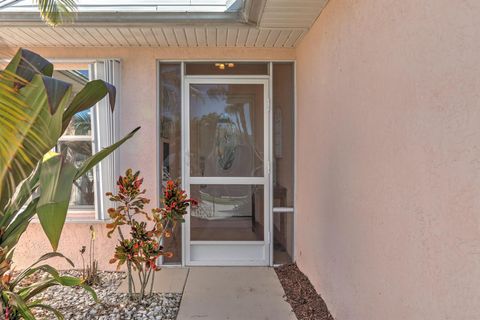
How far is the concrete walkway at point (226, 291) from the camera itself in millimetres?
3195

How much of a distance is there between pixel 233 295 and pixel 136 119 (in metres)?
2.49

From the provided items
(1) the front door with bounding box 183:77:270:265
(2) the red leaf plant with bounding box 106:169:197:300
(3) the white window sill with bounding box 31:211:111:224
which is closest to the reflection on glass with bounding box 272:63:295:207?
(1) the front door with bounding box 183:77:270:265

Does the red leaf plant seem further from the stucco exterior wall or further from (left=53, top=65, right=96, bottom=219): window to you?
(left=53, top=65, right=96, bottom=219): window

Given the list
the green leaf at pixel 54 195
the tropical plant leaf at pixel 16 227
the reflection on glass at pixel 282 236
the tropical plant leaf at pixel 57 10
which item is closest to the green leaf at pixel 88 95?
the green leaf at pixel 54 195

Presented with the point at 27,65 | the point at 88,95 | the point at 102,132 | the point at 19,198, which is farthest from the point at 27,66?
the point at 102,132

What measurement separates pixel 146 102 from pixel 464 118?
3.75 meters

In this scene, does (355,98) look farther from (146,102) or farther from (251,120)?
(146,102)

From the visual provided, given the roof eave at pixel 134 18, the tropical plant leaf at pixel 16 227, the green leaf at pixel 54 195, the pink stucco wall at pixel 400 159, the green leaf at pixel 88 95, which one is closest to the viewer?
the pink stucco wall at pixel 400 159

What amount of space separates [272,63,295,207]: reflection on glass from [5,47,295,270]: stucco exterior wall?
317 millimetres

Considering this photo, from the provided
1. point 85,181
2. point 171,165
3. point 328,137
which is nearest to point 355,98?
point 328,137

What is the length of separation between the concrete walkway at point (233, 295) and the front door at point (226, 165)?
31 cm

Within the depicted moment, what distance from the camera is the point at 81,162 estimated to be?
14.3 feet

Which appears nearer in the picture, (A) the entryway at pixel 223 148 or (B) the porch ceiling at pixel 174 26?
(B) the porch ceiling at pixel 174 26

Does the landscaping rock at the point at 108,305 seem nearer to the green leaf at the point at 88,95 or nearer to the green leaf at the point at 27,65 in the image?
the green leaf at the point at 88,95
